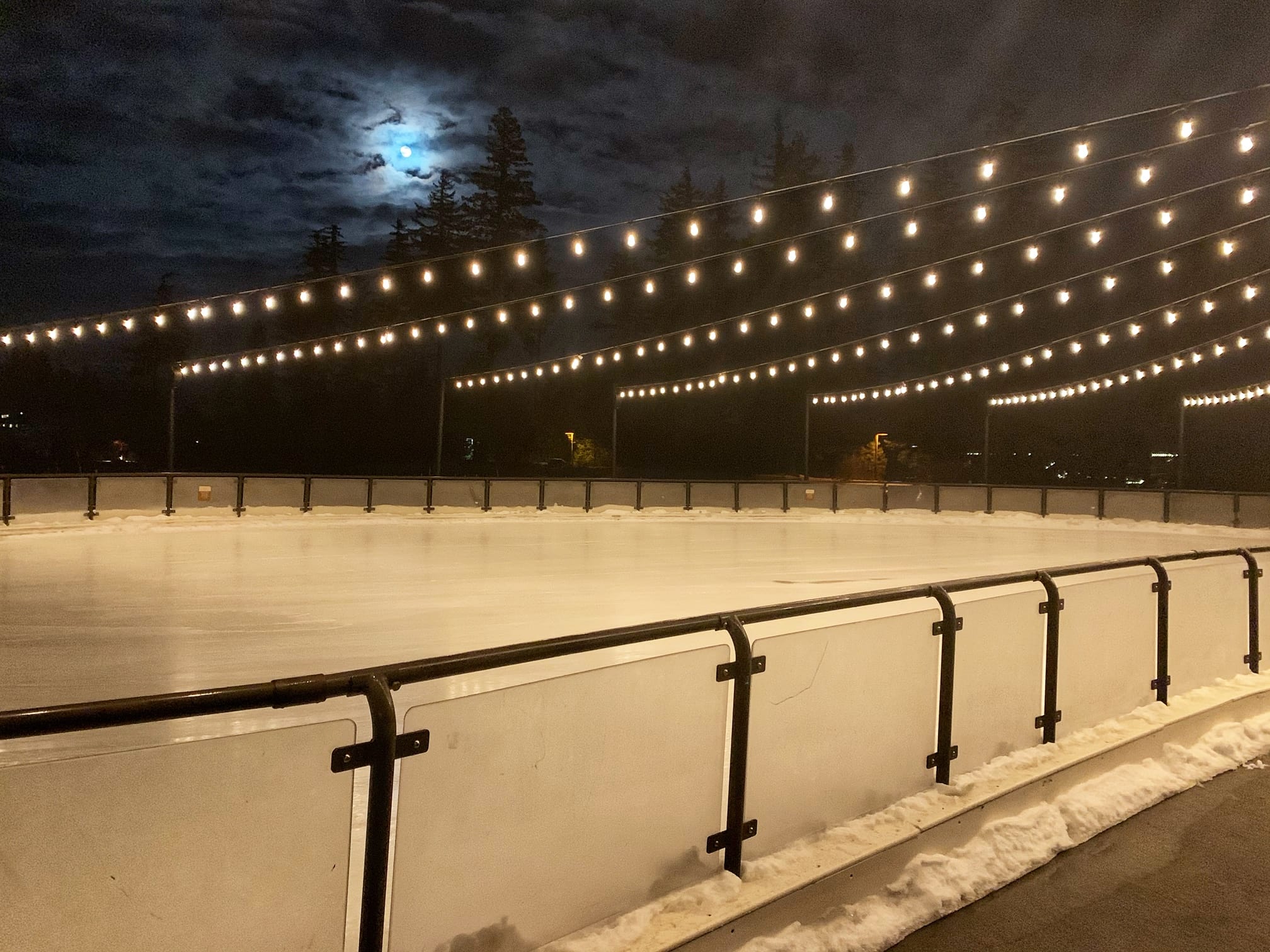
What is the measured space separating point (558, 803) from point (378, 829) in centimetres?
60

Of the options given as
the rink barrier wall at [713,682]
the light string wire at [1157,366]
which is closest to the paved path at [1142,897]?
the rink barrier wall at [713,682]

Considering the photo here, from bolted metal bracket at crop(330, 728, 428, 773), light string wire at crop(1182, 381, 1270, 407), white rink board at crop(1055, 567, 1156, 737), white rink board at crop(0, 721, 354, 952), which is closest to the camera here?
white rink board at crop(0, 721, 354, 952)

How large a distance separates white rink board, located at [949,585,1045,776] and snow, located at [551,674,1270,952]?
0.11 metres

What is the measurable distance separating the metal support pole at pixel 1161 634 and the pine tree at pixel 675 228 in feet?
130

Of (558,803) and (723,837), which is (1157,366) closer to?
(723,837)

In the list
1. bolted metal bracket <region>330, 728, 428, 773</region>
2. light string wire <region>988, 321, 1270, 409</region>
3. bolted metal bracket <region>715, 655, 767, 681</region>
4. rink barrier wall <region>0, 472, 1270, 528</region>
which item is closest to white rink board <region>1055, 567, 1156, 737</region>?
bolted metal bracket <region>715, 655, 767, 681</region>

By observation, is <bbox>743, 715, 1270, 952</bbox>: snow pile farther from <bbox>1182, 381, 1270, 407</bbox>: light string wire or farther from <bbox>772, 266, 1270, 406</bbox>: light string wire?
<bbox>1182, 381, 1270, 407</bbox>: light string wire

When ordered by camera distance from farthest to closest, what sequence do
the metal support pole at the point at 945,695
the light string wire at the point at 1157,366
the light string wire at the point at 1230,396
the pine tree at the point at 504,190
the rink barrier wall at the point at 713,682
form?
the pine tree at the point at 504,190 < the light string wire at the point at 1230,396 < the light string wire at the point at 1157,366 < the metal support pole at the point at 945,695 < the rink barrier wall at the point at 713,682

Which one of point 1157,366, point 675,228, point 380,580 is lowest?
point 380,580

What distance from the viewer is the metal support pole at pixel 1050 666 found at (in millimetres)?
4715

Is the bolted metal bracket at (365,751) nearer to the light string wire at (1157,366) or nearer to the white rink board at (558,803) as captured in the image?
the white rink board at (558,803)

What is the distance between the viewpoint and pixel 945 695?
4102 mm

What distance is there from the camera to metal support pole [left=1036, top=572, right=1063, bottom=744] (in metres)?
4.71

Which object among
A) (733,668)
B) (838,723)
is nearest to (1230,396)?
(838,723)
